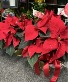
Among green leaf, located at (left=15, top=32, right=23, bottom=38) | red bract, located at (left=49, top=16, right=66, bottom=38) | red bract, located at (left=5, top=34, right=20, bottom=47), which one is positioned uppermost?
red bract, located at (left=49, top=16, right=66, bottom=38)

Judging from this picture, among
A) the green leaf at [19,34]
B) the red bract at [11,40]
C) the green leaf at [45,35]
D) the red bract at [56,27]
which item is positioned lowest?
the red bract at [11,40]

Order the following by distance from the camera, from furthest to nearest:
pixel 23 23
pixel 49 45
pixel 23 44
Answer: pixel 23 23 < pixel 23 44 < pixel 49 45

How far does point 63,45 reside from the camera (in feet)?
2.51

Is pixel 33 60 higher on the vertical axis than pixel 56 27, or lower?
lower

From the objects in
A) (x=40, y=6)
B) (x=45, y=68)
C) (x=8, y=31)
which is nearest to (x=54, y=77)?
(x=45, y=68)

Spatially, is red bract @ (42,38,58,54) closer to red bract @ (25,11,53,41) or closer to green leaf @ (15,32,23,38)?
red bract @ (25,11,53,41)

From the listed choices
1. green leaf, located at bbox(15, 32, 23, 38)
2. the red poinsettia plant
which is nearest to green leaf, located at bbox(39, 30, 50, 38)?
the red poinsettia plant

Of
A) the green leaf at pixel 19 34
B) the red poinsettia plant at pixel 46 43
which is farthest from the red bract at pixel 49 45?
the green leaf at pixel 19 34

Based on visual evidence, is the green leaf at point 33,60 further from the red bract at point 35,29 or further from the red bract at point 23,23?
the red bract at point 23,23

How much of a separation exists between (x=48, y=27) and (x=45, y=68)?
157 mm

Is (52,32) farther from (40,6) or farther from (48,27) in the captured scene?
(40,6)

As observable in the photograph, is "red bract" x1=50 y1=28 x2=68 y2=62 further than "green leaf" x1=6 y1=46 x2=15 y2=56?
No

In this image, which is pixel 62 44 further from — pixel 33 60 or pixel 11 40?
pixel 11 40

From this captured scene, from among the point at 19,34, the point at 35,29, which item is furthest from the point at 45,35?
the point at 19,34
